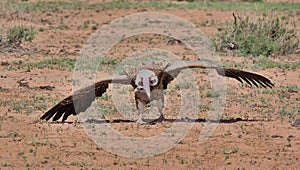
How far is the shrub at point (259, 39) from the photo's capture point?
15.9m

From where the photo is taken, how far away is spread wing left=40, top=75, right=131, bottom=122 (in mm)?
9336

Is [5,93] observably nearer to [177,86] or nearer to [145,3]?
[177,86]

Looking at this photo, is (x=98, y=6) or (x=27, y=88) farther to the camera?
(x=98, y=6)

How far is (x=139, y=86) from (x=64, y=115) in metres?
1.09

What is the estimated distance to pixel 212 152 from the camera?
26.1ft

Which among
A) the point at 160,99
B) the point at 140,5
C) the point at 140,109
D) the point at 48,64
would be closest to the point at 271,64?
the point at 48,64

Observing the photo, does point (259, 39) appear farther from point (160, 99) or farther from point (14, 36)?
point (160, 99)

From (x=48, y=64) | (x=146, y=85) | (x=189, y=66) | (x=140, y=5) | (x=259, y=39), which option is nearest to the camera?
(x=189, y=66)

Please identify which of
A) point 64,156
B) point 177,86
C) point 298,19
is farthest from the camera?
point 298,19

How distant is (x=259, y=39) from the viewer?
16.0 m

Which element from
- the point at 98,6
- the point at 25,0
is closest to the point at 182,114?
the point at 98,6

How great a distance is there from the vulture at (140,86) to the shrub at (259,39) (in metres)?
A: 6.33

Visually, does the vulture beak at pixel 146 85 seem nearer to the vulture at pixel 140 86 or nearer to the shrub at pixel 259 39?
the vulture at pixel 140 86

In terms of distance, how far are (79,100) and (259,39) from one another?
739cm
